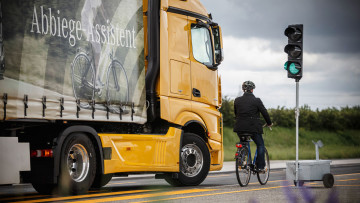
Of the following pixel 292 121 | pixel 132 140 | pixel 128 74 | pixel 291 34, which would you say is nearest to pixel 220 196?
pixel 132 140

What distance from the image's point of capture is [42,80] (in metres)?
9.79

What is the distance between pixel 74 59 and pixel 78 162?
1.72m

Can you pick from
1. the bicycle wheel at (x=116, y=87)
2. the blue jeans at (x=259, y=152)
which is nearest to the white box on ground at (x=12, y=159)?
the bicycle wheel at (x=116, y=87)

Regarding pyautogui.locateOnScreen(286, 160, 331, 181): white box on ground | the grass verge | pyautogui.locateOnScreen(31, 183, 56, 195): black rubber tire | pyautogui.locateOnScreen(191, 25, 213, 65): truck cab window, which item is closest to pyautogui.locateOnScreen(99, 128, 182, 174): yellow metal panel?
pyautogui.locateOnScreen(31, 183, 56, 195): black rubber tire

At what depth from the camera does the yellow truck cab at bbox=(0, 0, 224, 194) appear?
9492 millimetres

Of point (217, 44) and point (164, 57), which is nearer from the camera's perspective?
point (164, 57)

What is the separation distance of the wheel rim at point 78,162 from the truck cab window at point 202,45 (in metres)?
3.99

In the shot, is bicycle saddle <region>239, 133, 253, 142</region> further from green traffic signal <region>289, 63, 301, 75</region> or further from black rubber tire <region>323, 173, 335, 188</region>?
black rubber tire <region>323, 173, 335, 188</region>

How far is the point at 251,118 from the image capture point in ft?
43.1

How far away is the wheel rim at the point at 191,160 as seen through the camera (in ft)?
43.2

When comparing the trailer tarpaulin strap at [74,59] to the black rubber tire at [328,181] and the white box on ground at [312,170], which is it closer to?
the white box on ground at [312,170]

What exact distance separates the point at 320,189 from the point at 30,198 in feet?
17.3

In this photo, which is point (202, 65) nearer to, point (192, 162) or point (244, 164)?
point (192, 162)

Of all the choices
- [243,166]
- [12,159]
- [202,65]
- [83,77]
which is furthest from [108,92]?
[243,166]
